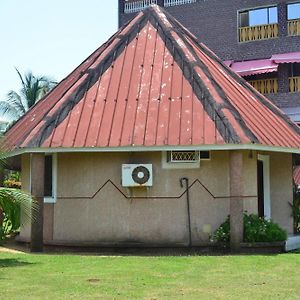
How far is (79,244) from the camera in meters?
16.0

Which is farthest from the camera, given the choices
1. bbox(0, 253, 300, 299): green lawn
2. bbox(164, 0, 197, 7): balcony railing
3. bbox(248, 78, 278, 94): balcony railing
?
bbox(164, 0, 197, 7): balcony railing

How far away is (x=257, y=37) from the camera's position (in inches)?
1490

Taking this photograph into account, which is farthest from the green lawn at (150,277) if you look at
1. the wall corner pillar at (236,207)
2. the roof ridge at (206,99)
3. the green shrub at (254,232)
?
the roof ridge at (206,99)

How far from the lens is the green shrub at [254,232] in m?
14.7

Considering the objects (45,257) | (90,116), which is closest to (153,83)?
(90,116)

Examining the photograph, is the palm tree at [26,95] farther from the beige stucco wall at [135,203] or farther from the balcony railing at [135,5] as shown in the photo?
the beige stucco wall at [135,203]

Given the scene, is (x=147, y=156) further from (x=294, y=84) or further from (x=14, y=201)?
(x=294, y=84)

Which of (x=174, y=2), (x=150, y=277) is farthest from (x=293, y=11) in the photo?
(x=150, y=277)

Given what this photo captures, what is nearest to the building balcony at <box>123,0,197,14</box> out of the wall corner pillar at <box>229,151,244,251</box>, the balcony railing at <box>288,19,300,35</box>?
the balcony railing at <box>288,19,300,35</box>

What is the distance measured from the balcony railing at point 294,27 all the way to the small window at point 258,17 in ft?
3.22

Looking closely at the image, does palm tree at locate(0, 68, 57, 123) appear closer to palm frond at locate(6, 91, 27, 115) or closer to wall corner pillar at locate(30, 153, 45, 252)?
palm frond at locate(6, 91, 27, 115)

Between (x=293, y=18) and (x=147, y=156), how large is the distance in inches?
939

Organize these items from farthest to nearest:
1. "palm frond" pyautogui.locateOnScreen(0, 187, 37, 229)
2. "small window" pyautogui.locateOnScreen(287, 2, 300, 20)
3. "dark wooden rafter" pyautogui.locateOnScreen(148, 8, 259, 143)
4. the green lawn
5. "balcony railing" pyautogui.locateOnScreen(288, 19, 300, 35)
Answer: "small window" pyautogui.locateOnScreen(287, 2, 300, 20) → "balcony railing" pyautogui.locateOnScreen(288, 19, 300, 35) → "dark wooden rafter" pyautogui.locateOnScreen(148, 8, 259, 143) → "palm frond" pyautogui.locateOnScreen(0, 187, 37, 229) → the green lawn

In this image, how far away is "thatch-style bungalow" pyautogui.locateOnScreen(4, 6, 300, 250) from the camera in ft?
49.4
